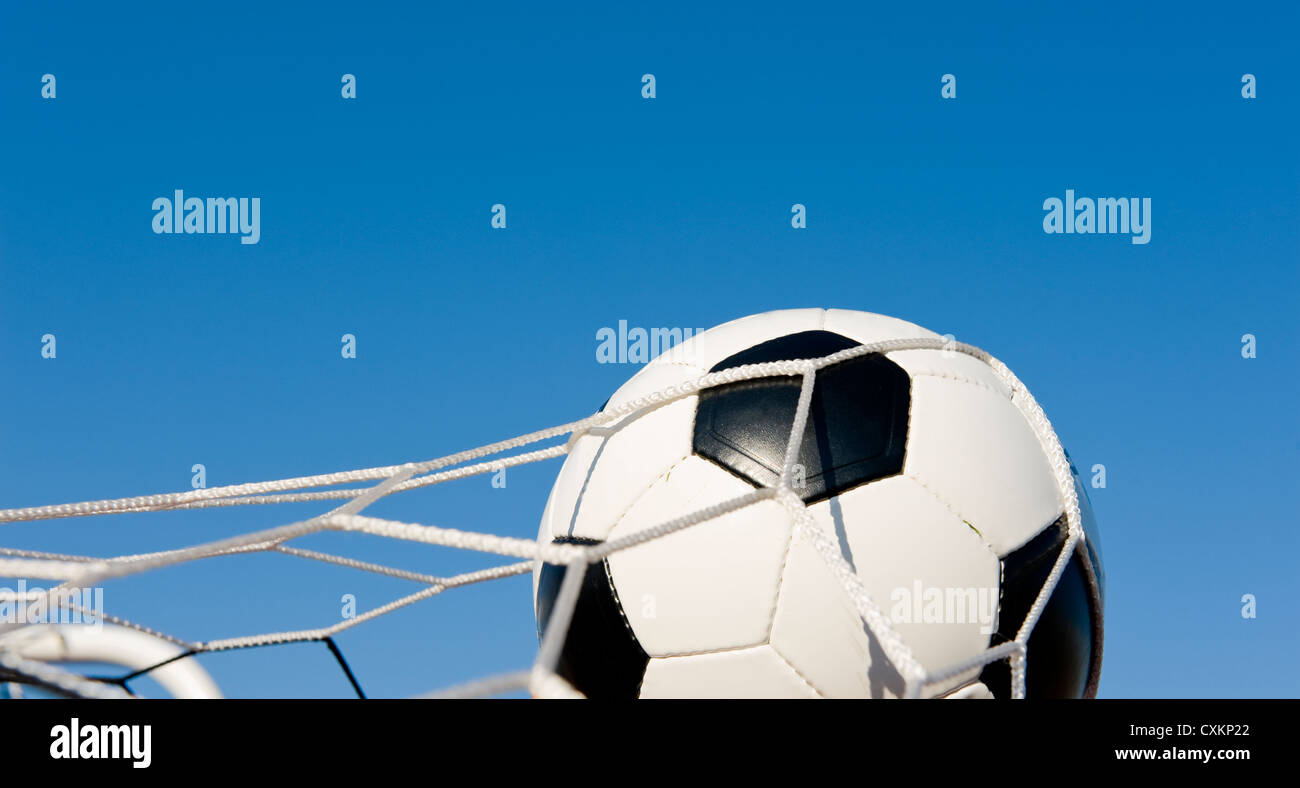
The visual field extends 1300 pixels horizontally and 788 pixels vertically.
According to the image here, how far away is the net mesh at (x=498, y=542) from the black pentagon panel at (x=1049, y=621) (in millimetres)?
36

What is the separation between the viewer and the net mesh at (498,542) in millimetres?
2861

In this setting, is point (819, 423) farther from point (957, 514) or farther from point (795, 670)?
point (795, 670)

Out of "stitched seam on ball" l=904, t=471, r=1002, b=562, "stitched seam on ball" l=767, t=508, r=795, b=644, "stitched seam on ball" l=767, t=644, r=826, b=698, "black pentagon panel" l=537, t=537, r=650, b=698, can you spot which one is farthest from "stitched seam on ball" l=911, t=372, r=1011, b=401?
"black pentagon panel" l=537, t=537, r=650, b=698

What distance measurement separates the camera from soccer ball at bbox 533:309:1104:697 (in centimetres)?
317

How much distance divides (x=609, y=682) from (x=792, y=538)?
732 mm

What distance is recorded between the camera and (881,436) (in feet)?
11.1

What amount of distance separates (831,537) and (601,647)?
0.80 metres

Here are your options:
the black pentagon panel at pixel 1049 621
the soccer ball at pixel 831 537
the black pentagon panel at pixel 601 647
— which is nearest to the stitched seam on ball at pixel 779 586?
the soccer ball at pixel 831 537

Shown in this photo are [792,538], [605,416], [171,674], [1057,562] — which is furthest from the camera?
[171,674]

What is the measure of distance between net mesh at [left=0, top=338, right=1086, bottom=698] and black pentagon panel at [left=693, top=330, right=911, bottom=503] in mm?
45

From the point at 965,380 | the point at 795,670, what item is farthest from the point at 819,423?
the point at 795,670
